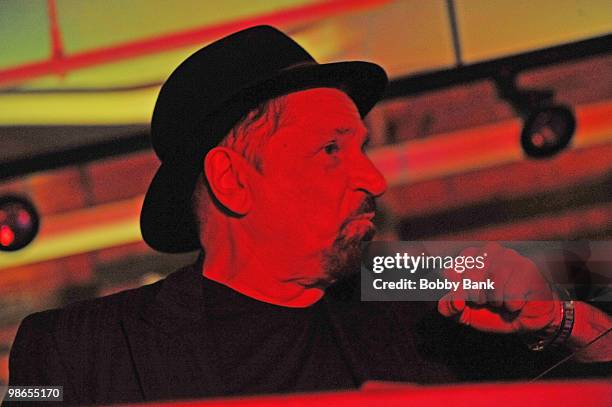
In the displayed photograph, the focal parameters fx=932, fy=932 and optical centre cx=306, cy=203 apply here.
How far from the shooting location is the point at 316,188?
1651 millimetres

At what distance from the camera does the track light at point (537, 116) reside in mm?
1810

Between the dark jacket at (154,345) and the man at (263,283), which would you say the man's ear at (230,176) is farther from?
the dark jacket at (154,345)

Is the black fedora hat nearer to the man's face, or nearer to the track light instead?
the man's face

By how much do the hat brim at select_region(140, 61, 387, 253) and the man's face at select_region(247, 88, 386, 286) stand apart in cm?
3

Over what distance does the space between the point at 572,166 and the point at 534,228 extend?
15cm

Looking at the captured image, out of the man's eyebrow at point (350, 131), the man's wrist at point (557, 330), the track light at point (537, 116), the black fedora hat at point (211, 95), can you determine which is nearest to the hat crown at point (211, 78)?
the black fedora hat at point (211, 95)

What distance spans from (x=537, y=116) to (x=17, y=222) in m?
1.02

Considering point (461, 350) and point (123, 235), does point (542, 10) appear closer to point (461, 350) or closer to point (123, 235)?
point (461, 350)

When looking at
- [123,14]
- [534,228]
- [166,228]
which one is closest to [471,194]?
[534,228]

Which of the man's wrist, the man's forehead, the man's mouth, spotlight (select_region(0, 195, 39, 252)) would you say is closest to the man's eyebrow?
the man's forehead

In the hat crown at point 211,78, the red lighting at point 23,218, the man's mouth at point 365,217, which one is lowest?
the man's mouth at point 365,217

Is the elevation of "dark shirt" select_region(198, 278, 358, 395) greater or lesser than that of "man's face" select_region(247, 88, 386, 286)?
lesser

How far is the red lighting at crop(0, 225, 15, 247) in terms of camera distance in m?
1.76

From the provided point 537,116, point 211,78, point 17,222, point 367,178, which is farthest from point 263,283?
point 537,116
